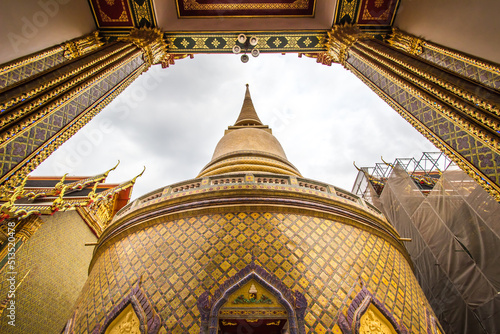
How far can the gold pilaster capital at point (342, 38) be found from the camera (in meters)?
5.94

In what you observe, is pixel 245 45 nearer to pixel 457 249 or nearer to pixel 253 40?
pixel 253 40

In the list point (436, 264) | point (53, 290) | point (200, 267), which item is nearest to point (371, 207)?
point (436, 264)

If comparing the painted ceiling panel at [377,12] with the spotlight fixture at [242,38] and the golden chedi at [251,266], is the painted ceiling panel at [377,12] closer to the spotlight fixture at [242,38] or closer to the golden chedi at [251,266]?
the spotlight fixture at [242,38]

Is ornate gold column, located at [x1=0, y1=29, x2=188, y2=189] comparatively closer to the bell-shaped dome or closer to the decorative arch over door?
the decorative arch over door

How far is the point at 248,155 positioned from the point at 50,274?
6461 millimetres

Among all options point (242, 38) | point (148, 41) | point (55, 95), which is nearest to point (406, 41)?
point (242, 38)

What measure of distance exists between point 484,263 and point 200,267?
5.52 metres

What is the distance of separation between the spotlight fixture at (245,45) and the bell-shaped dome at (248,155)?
2484 millimetres

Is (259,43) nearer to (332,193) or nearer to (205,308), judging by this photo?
(332,193)

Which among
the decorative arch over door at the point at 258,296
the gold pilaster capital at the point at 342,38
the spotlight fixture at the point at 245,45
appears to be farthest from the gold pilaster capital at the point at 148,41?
the decorative arch over door at the point at 258,296

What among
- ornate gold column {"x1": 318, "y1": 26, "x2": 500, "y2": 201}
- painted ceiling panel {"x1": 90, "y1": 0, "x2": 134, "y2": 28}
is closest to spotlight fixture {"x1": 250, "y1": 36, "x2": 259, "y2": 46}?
ornate gold column {"x1": 318, "y1": 26, "x2": 500, "y2": 201}

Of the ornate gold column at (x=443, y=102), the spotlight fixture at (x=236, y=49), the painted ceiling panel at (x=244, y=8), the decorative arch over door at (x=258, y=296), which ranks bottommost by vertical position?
the decorative arch over door at (x=258, y=296)

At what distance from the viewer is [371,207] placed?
5.62 meters

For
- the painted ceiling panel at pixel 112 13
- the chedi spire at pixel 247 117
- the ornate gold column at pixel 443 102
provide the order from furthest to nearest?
the chedi spire at pixel 247 117, the painted ceiling panel at pixel 112 13, the ornate gold column at pixel 443 102
